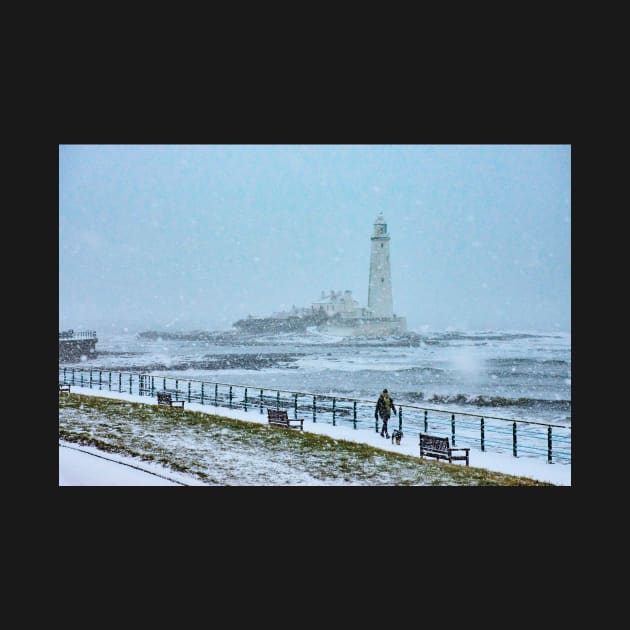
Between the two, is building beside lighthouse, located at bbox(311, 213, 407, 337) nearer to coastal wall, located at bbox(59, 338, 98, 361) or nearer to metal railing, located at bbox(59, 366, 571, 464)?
coastal wall, located at bbox(59, 338, 98, 361)

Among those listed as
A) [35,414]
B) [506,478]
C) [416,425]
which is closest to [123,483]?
[35,414]

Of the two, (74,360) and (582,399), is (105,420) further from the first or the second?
(74,360)

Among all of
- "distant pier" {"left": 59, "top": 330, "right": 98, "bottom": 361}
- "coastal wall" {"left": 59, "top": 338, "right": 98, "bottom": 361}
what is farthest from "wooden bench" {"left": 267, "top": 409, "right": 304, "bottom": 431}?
"coastal wall" {"left": 59, "top": 338, "right": 98, "bottom": 361}

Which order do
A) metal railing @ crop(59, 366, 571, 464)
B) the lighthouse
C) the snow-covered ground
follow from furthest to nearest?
the lighthouse, metal railing @ crop(59, 366, 571, 464), the snow-covered ground

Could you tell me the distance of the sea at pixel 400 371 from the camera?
105ft

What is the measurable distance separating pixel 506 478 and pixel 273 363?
4733 cm

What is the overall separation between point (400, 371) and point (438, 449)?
41.8 m

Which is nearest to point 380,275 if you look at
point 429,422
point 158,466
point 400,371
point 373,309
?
point 373,309

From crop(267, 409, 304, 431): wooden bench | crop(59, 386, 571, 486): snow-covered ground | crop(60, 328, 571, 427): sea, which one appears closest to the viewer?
crop(59, 386, 571, 486): snow-covered ground

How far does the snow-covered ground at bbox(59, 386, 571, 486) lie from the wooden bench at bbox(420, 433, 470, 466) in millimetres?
293

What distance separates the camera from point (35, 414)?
625cm

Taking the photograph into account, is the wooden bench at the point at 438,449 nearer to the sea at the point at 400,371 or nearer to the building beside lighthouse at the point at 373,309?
the sea at the point at 400,371

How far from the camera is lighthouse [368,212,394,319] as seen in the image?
88.4m

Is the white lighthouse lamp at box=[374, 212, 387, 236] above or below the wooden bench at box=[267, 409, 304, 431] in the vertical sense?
above
